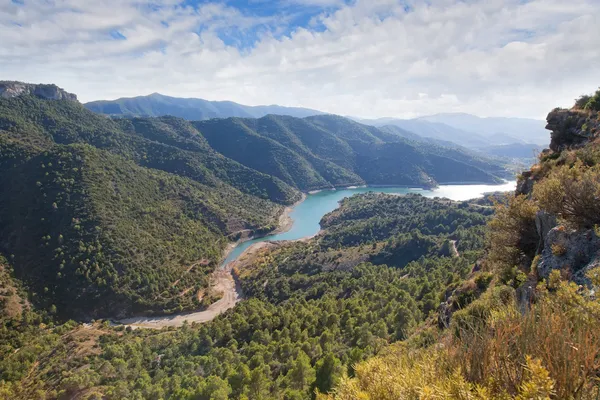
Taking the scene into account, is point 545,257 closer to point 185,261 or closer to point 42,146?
point 185,261

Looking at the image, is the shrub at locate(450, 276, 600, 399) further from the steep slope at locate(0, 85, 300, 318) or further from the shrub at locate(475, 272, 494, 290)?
the steep slope at locate(0, 85, 300, 318)

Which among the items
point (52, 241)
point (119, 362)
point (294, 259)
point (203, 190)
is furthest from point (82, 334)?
point (203, 190)

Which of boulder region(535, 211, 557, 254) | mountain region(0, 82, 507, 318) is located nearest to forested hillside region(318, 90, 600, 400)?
boulder region(535, 211, 557, 254)

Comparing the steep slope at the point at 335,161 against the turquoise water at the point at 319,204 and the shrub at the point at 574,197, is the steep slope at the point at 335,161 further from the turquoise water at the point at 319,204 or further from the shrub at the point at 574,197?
the shrub at the point at 574,197

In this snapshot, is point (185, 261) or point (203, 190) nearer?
point (185, 261)

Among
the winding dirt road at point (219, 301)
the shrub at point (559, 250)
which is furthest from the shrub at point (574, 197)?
the winding dirt road at point (219, 301)

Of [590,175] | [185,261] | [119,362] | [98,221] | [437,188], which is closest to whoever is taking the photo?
[590,175]
